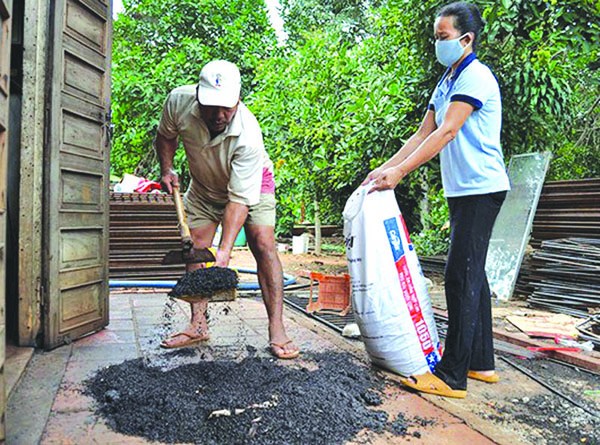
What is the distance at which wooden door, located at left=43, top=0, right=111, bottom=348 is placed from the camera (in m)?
2.98

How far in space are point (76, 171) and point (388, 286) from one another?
199 centimetres

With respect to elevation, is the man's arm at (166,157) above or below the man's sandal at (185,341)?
above

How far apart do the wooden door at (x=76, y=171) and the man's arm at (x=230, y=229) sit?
112 centimetres

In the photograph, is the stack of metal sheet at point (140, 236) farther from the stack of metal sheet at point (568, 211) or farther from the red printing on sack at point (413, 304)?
the stack of metal sheet at point (568, 211)

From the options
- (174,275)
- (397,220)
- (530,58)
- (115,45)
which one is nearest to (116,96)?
(115,45)

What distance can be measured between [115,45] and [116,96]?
84.5 inches

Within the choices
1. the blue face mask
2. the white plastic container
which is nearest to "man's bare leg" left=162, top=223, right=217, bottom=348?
the blue face mask

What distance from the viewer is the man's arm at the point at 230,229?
2.47m

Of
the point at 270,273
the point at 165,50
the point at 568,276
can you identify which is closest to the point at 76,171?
the point at 270,273

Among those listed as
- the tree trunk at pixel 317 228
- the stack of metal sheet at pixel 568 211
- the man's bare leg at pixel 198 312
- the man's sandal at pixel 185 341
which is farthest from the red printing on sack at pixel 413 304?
the tree trunk at pixel 317 228

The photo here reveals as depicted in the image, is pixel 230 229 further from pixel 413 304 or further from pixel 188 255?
pixel 413 304

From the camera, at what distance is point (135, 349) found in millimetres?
3072

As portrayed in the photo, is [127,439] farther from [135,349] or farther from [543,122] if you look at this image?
[543,122]

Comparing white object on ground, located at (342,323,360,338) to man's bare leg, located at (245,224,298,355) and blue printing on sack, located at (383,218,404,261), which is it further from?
blue printing on sack, located at (383,218,404,261)
